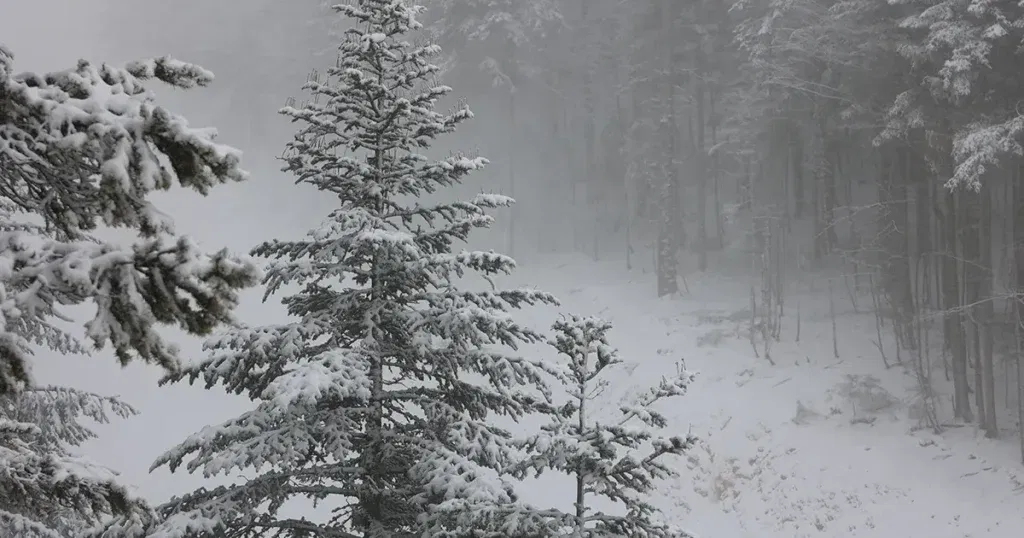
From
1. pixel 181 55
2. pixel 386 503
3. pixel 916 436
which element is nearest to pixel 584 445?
pixel 386 503

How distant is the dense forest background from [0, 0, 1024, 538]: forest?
130mm

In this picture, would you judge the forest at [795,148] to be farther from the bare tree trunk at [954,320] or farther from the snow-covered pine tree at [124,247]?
the snow-covered pine tree at [124,247]

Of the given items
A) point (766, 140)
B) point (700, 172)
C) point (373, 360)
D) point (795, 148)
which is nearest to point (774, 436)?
point (766, 140)

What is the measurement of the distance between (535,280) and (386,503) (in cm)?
2186

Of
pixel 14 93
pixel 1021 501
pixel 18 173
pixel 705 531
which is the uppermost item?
pixel 14 93

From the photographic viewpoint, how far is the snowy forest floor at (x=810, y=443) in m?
14.0

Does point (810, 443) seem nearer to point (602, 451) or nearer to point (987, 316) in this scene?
point (987, 316)

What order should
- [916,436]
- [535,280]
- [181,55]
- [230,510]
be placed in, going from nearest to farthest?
[230,510] < [916,436] < [535,280] < [181,55]

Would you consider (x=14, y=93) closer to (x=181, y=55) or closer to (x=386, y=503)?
(x=386, y=503)

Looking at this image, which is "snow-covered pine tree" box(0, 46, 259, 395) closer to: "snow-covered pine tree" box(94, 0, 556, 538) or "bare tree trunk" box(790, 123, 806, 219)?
"snow-covered pine tree" box(94, 0, 556, 538)

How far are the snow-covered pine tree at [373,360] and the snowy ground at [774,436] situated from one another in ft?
14.6

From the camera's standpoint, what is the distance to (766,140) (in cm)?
2561

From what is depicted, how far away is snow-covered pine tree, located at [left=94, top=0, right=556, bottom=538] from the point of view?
5512 mm

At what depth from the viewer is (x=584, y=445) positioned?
4.81 metres
